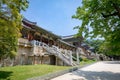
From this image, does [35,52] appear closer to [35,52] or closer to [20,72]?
[35,52]

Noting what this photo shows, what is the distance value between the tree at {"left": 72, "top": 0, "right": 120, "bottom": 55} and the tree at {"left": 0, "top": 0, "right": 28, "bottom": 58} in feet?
23.5

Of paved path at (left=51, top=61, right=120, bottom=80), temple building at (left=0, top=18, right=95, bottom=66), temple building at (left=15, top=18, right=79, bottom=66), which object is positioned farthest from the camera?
temple building at (left=15, top=18, right=79, bottom=66)

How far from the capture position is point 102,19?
17781 mm

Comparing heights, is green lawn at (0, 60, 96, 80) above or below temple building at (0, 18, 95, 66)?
below

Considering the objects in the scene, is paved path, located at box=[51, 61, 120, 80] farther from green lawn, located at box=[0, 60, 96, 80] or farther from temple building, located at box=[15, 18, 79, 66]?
temple building, located at box=[15, 18, 79, 66]

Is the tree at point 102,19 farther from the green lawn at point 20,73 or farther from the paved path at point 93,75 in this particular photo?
the green lawn at point 20,73

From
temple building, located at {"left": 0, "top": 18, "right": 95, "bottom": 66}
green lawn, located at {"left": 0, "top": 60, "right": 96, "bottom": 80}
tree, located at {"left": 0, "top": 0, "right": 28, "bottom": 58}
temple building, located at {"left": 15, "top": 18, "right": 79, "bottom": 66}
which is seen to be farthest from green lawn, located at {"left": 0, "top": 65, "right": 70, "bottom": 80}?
temple building, located at {"left": 15, "top": 18, "right": 79, "bottom": 66}

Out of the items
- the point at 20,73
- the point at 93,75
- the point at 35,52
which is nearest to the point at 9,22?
the point at 20,73

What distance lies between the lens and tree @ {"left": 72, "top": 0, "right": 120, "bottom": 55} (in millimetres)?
16078

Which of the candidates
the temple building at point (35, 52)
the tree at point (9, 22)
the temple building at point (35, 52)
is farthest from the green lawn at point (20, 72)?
the temple building at point (35, 52)

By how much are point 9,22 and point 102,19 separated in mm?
9458

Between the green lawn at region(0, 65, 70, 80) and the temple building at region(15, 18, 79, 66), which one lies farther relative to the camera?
the temple building at region(15, 18, 79, 66)

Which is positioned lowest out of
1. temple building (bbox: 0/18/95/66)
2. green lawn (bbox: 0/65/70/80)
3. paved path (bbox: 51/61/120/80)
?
paved path (bbox: 51/61/120/80)

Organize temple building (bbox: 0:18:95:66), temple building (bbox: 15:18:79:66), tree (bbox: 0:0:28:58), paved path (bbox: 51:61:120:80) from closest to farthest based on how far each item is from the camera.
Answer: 1. tree (bbox: 0:0:28:58)
2. paved path (bbox: 51:61:120:80)
3. temple building (bbox: 0:18:95:66)
4. temple building (bbox: 15:18:79:66)
